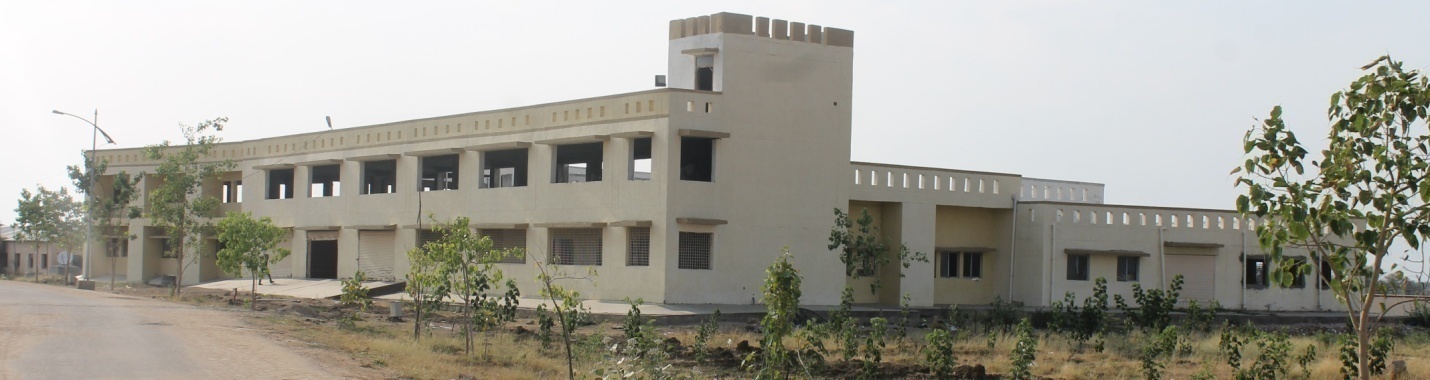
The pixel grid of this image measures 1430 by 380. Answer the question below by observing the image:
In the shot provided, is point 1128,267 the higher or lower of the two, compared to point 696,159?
lower

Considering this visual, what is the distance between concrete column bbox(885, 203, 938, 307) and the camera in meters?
33.9

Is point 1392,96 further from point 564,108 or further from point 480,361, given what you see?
point 564,108

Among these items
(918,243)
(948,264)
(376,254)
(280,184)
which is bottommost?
(376,254)

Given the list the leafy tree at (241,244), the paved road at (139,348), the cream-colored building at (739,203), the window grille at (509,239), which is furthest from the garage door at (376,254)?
the paved road at (139,348)

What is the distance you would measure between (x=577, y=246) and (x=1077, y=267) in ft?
47.9

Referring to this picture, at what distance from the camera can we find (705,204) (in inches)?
1210

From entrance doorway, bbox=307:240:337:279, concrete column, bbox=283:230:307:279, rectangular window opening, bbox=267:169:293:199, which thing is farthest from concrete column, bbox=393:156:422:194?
rectangular window opening, bbox=267:169:293:199

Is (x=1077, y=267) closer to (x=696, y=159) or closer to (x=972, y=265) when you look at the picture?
(x=972, y=265)

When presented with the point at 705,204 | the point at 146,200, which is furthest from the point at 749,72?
the point at 146,200

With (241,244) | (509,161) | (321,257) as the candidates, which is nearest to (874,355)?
(241,244)

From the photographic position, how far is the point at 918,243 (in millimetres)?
34219

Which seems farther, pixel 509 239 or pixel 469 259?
pixel 509 239

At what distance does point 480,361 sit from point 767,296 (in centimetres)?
595

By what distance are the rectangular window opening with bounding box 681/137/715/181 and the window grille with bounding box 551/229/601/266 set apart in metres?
2.97
